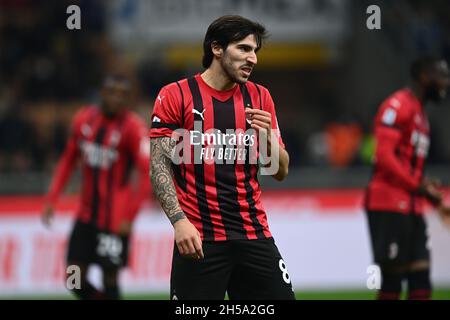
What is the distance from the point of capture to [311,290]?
12578 mm

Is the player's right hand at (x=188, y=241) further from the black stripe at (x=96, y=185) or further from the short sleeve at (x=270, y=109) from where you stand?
the black stripe at (x=96, y=185)

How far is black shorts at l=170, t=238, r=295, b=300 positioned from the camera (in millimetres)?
5691

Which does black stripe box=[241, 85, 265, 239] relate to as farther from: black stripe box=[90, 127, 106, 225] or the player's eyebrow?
black stripe box=[90, 127, 106, 225]

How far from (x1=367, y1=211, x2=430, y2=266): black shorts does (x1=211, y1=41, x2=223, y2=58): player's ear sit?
3.13 m

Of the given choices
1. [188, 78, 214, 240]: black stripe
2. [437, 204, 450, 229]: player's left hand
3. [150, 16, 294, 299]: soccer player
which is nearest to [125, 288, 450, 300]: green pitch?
[437, 204, 450, 229]: player's left hand

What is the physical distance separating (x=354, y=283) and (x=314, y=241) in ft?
2.36

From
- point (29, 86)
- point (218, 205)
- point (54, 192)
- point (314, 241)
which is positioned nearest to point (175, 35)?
point (29, 86)

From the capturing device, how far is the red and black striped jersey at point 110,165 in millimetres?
9148

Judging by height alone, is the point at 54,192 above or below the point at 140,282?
above

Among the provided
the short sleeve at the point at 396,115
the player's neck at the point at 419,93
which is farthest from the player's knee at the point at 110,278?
the player's neck at the point at 419,93

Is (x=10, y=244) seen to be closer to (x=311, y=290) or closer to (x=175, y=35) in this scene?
(x=311, y=290)

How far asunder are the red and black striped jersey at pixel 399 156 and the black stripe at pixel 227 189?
270 cm

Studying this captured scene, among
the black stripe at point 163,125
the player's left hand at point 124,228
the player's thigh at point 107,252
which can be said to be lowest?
the player's thigh at point 107,252

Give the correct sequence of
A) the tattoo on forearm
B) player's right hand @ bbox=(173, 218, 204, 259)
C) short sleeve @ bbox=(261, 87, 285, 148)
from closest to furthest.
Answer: player's right hand @ bbox=(173, 218, 204, 259) < the tattoo on forearm < short sleeve @ bbox=(261, 87, 285, 148)
